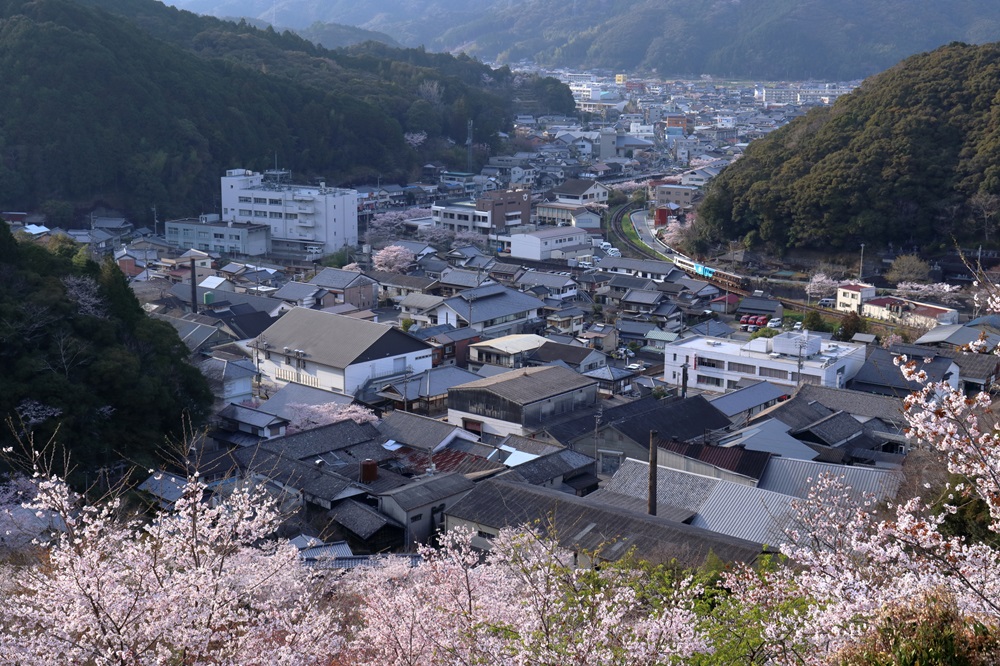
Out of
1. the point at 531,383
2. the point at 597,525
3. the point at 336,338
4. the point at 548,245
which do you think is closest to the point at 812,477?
the point at 597,525

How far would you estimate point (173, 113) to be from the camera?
26.2m

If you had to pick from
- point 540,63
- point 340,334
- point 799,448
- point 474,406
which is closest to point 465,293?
point 340,334

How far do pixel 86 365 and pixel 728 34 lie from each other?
6964 cm

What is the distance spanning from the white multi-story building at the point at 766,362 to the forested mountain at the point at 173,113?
15.5 meters

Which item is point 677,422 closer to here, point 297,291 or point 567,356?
point 567,356

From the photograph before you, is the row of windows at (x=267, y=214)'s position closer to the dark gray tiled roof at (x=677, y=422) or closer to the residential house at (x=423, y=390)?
the residential house at (x=423, y=390)

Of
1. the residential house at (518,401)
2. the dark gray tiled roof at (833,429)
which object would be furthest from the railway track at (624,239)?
the dark gray tiled roof at (833,429)

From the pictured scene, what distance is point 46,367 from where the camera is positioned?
8.05 meters

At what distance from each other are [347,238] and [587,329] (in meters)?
8.80

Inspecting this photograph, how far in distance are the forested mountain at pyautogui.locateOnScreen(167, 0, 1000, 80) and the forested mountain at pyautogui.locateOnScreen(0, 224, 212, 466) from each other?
63977mm

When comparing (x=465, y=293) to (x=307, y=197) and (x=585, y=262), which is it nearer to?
(x=585, y=262)

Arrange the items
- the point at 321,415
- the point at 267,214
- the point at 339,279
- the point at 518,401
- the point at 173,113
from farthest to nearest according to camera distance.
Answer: the point at 173,113 < the point at 267,214 < the point at 339,279 < the point at 321,415 < the point at 518,401

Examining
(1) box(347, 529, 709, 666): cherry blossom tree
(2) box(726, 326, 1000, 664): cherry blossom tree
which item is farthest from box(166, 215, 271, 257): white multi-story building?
(2) box(726, 326, 1000, 664): cherry blossom tree

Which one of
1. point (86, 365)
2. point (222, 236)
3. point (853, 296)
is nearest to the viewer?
point (86, 365)
